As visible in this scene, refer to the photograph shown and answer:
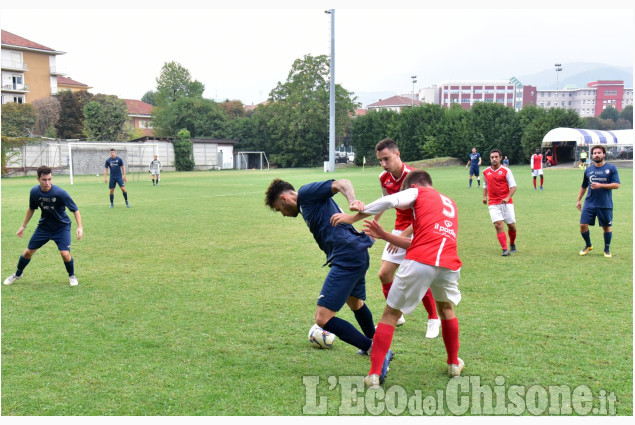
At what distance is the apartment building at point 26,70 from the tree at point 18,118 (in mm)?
9349

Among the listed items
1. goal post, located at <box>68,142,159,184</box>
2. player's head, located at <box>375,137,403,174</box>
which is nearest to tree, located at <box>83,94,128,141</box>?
goal post, located at <box>68,142,159,184</box>

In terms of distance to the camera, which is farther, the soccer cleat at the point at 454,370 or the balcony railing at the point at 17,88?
the balcony railing at the point at 17,88

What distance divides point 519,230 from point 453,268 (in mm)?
10040

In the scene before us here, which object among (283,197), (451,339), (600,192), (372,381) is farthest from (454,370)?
(600,192)

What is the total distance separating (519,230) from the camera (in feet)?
45.3

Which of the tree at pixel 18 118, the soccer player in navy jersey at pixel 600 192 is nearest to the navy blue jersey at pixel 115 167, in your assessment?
the soccer player in navy jersey at pixel 600 192

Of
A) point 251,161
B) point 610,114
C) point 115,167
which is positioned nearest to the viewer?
point 115,167

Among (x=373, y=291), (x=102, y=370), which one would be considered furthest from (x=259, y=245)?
(x=102, y=370)

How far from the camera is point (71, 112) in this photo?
71625mm

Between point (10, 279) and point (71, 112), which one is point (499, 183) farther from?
point (71, 112)

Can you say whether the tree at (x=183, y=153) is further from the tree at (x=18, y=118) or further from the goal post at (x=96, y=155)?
the tree at (x=18, y=118)

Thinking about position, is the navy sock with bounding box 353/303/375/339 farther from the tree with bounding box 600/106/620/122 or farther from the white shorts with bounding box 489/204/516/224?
the tree with bounding box 600/106/620/122

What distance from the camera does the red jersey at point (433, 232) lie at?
462cm

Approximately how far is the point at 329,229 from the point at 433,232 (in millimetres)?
1044
